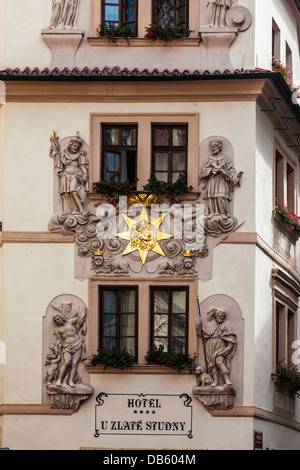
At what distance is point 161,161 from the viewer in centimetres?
3416

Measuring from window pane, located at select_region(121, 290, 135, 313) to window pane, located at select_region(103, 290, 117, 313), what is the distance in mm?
178

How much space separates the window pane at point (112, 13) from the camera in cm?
3466

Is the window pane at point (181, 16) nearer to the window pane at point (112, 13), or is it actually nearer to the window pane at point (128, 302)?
the window pane at point (112, 13)

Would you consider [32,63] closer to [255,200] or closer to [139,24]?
[139,24]

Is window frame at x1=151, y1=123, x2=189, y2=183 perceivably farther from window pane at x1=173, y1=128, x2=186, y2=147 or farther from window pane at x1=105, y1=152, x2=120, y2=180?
window pane at x1=105, y1=152, x2=120, y2=180

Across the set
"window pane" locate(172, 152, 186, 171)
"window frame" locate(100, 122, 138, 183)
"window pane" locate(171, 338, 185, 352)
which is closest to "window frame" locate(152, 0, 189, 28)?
"window frame" locate(100, 122, 138, 183)

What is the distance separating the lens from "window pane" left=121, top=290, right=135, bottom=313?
3362 cm

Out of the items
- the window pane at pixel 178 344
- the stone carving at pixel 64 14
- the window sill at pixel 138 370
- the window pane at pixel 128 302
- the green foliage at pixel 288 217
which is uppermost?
the stone carving at pixel 64 14

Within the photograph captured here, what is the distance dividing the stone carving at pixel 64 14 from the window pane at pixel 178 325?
6966 millimetres

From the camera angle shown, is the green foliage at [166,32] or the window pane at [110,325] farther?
the green foliage at [166,32]

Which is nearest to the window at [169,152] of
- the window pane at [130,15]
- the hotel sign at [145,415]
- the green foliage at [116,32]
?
the green foliage at [116,32]

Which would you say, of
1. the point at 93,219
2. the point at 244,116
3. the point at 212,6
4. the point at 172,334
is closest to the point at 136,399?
the point at 172,334

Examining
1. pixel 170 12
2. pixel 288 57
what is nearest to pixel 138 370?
pixel 170 12

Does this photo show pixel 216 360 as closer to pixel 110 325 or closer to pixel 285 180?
pixel 110 325
